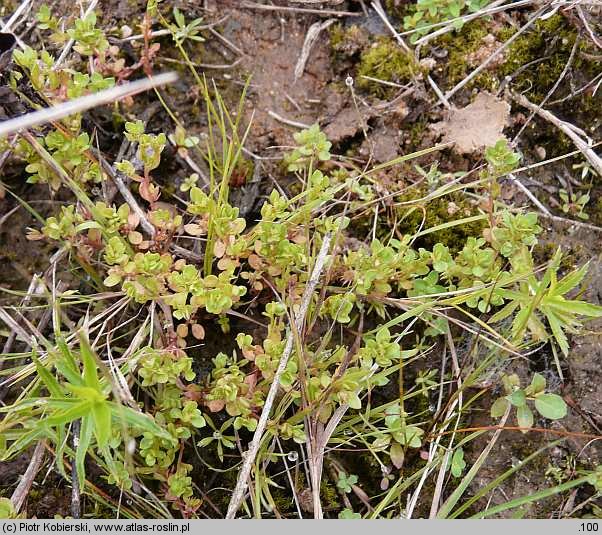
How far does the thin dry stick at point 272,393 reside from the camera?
75.7 inches

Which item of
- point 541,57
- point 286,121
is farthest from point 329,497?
point 541,57

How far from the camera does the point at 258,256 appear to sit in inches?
87.7

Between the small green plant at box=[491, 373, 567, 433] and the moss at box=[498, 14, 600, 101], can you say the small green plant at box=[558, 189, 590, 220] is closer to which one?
the moss at box=[498, 14, 600, 101]

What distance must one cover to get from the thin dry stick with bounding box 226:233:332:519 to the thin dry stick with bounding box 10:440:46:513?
0.65 metres

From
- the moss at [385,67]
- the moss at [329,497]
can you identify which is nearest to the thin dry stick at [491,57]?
the moss at [385,67]

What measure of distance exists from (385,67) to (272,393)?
147cm

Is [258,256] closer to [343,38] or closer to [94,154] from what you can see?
[94,154]

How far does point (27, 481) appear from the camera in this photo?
2.03m

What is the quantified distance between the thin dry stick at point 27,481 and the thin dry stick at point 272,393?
0.65m

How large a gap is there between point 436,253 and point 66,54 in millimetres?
1674

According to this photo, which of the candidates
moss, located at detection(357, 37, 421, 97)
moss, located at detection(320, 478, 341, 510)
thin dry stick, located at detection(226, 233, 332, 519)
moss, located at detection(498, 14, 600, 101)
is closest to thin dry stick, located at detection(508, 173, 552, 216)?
moss, located at detection(498, 14, 600, 101)

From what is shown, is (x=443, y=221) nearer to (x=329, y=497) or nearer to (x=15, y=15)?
(x=329, y=497)

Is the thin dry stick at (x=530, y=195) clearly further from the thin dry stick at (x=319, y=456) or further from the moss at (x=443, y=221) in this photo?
the thin dry stick at (x=319, y=456)

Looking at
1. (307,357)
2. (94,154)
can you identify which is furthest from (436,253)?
(94,154)
